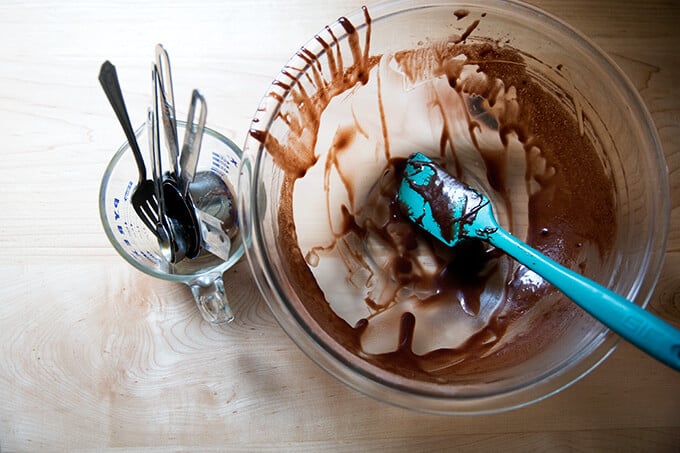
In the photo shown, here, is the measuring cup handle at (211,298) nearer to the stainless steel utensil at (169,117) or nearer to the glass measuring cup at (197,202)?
the glass measuring cup at (197,202)

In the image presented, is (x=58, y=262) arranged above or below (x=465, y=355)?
below

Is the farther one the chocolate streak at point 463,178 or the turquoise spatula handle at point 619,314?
the chocolate streak at point 463,178

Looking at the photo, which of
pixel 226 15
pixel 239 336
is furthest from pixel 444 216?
pixel 226 15

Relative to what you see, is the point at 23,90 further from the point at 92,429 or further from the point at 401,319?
the point at 401,319

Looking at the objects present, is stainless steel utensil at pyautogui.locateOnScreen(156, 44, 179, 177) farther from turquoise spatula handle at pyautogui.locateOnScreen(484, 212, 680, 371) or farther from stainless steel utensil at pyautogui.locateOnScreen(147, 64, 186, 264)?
turquoise spatula handle at pyautogui.locateOnScreen(484, 212, 680, 371)

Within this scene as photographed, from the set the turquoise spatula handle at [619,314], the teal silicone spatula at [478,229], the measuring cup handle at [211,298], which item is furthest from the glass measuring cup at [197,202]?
Result: the turquoise spatula handle at [619,314]

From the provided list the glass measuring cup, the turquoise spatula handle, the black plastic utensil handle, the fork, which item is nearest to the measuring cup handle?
the glass measuring cup
